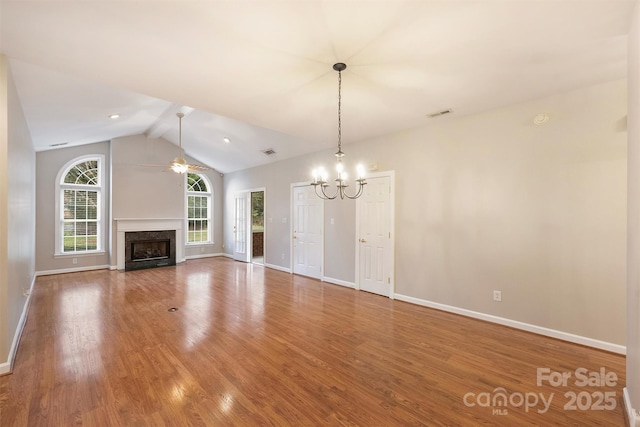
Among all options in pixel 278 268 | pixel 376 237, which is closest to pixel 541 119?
pixel 376 237

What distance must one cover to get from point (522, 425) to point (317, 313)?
8.31 ft

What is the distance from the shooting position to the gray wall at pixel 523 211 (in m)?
2.89

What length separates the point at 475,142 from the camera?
376 cm

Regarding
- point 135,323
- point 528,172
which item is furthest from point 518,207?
point 135,323

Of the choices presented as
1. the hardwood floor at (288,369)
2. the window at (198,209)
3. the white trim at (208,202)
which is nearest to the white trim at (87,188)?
the white trim at (208,202)

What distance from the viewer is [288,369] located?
253 centimetres

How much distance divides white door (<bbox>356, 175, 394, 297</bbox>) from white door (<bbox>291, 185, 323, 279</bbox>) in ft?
3.62

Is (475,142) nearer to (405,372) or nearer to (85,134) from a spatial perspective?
(405,372)

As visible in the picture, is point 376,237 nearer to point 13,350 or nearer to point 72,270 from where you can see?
point 13,350

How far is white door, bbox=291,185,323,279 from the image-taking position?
6012mm

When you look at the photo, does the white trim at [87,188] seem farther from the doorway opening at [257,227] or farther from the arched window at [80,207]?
the doorway opening at [257,227]

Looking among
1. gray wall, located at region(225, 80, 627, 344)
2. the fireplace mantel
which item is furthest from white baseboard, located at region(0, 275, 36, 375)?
gray wall, located at region(225, 80, 627, 344)

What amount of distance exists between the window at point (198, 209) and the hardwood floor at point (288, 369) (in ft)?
14.8

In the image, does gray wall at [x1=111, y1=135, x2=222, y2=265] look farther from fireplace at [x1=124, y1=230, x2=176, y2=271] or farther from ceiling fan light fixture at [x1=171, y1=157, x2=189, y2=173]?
ceiling fan light fixture at [x1=171, y1=157, x2=189, y2=173]
